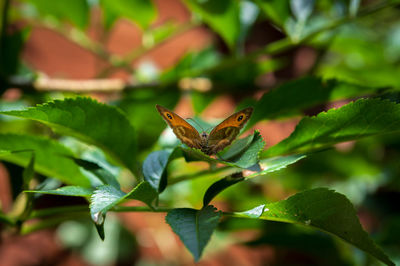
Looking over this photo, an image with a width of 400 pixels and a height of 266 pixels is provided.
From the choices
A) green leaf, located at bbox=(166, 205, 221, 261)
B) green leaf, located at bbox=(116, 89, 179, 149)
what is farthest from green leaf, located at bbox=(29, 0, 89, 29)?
green leaf, located at bbox=(166, 205, 221, 261)

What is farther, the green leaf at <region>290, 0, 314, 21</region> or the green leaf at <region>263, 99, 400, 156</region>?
the green leaf at <region>290, 0, 314, 21</region>

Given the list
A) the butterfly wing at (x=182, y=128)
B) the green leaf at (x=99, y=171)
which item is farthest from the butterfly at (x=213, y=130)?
the green leaf at (x=99, y=171)

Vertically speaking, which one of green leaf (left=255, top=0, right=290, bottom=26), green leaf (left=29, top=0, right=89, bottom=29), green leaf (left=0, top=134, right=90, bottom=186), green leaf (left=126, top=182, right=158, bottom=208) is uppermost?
green leaf (left=255, top=0, right=290, bottom=26)

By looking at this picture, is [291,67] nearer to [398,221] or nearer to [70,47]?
[70,47]

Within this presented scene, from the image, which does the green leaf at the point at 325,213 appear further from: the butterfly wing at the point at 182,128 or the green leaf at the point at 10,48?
the green leaf at the point at 10,48

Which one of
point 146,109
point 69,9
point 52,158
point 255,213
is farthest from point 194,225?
point 69,9

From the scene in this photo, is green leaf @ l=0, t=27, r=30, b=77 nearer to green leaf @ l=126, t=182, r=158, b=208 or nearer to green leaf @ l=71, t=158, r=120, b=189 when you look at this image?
green leaf @ l=71, t=158, r=120, b=189

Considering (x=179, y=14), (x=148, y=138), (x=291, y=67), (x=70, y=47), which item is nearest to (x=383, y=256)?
(x=148, y=138)
